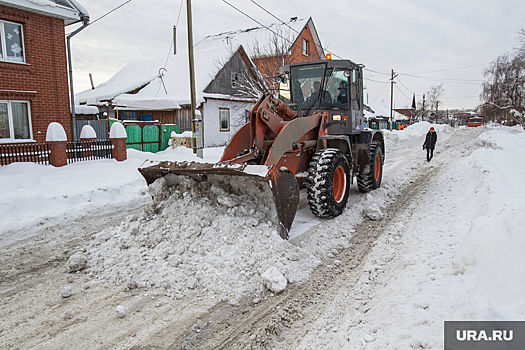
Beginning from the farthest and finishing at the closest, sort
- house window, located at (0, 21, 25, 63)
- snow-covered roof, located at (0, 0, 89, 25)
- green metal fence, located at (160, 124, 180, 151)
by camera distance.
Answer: green metal fence, located at (160, 124, 180, 151), house window, located at (0, 21, 25, 63), snow-covered roof, located at (0, 0, 89, 25)

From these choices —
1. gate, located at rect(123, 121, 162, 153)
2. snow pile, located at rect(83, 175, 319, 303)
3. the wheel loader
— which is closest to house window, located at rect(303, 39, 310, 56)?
gate, located at rect(123, 121, 162, 153)

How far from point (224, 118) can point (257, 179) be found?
17.1 m

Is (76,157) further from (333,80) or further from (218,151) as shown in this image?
(333,80)

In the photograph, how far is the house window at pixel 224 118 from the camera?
20781 mm

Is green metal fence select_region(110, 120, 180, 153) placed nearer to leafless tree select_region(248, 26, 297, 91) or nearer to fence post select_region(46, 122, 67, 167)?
fence post select_region(46, 122, 67, 167)

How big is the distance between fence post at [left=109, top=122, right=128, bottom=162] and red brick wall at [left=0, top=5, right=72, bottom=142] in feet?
7.30

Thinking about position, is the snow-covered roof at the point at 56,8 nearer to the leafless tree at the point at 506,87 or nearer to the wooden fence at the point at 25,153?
the wooden fence at the point at 25,153

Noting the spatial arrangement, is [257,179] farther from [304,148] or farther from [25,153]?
[25,153]

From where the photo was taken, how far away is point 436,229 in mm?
4832

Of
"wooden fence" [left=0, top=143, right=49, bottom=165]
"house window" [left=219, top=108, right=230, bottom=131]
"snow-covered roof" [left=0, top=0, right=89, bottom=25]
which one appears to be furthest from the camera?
"house window" [left=219, top=108, right=230, bottom=131]

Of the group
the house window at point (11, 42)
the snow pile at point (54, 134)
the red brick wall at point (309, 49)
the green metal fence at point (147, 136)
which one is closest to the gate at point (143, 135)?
the green metal fence at point (147, 136)

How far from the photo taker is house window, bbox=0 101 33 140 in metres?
10.8

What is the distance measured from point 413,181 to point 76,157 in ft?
34.0

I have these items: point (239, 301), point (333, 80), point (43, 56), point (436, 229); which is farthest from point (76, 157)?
point (436, 229)
